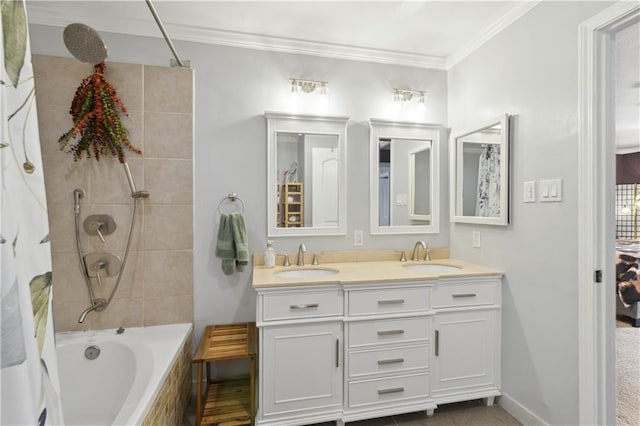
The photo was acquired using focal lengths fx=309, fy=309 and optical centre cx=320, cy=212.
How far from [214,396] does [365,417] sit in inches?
36.0

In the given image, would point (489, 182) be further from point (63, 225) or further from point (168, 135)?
point (63, 225)

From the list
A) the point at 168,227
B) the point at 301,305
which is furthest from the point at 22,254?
the point at 168,227

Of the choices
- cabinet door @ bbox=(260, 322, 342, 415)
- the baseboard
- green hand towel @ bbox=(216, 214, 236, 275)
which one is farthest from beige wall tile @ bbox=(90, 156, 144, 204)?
the baseboard

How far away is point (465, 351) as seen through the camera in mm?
1941

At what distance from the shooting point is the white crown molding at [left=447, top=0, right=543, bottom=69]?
182 centimetres

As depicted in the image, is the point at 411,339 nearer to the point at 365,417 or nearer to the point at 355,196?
the point at 365,417

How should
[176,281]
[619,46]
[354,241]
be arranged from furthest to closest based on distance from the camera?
[354,241]
[619,46]
[176,281]

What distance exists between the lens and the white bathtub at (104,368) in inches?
63.9

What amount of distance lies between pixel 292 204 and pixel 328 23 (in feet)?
4.09

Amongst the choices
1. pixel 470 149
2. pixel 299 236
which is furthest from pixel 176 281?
pixel 470 149

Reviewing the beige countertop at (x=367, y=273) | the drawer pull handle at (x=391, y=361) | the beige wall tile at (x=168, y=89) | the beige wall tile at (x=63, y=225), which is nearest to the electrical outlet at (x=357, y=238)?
the beige countertop at (x=367, y=273)

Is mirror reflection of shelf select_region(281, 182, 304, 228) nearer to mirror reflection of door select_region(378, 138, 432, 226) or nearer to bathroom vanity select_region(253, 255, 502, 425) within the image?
bathroom vanity select_region(253, 255, 502, 425)

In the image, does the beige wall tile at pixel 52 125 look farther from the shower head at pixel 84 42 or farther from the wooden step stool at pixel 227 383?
the wooden step stool at pixel 227 383

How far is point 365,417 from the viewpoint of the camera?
5.78ft
